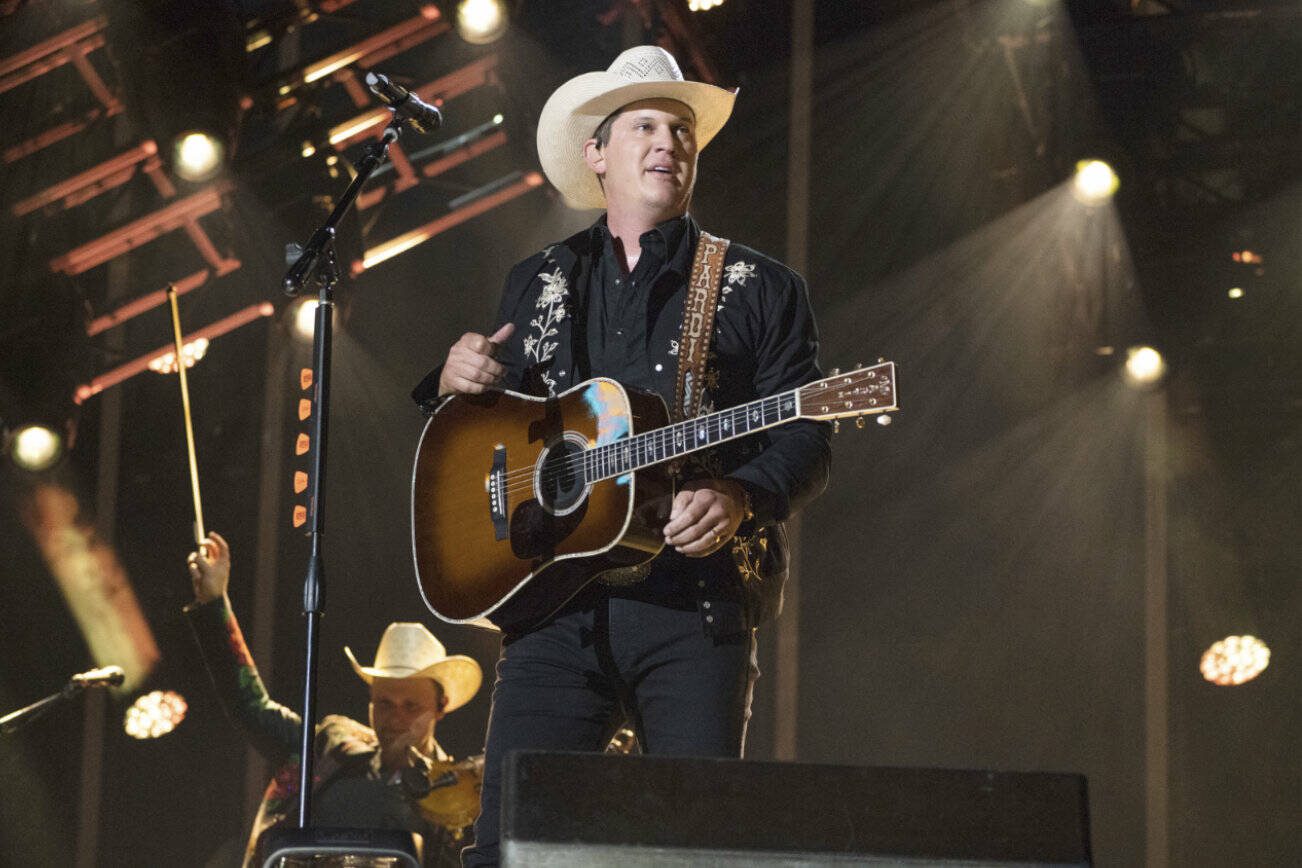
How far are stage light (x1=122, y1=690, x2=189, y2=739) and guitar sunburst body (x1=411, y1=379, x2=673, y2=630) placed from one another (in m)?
4.53

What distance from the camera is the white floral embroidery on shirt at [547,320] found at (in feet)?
9.75

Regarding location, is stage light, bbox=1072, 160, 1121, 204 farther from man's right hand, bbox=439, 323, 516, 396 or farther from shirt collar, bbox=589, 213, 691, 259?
man's right hand, bbox=439, 323, 516, 396

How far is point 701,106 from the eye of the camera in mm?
3176

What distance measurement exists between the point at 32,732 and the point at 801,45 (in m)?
5.39

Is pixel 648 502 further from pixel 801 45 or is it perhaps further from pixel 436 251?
pixel 801 45

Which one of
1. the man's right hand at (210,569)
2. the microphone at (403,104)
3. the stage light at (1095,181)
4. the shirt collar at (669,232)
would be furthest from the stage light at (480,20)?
the shirt collar at (669,232)

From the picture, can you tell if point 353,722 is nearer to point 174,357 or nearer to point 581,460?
point 174,357

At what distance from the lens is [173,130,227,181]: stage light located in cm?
658

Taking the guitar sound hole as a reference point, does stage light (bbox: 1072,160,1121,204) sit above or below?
above

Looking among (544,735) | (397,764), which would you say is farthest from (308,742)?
(397,764)

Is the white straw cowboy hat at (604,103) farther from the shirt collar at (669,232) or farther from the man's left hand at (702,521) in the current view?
the man's left hand at (702,521)

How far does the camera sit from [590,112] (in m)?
3.17

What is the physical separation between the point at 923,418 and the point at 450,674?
313 cm

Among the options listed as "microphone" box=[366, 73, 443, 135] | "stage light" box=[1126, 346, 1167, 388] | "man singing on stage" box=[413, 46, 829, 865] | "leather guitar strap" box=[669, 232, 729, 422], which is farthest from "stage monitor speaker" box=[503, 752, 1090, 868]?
"stage light" box=[1126, 346, 1167, 388]
